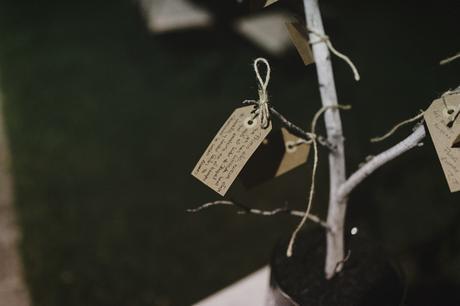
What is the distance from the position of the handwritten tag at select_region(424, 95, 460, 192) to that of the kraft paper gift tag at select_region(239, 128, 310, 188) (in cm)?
26

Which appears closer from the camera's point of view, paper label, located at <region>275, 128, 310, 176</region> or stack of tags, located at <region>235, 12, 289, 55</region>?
paper label, located at <region>275, 128, 310, 176</region>

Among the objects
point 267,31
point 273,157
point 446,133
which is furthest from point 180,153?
point 446,133

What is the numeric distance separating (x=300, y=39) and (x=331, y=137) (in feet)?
0.61

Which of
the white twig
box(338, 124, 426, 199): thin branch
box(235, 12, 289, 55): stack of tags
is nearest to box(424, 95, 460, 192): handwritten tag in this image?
box(338, 124, 426, 199): thin branch

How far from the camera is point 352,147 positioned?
2.43 meters

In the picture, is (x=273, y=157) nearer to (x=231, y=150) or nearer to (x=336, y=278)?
(x=231, y=150)

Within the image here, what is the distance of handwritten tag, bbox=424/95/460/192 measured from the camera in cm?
67

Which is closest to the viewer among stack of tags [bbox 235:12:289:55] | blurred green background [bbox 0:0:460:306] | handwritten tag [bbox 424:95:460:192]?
Result: handwritten tag [bbox 424:95:460:192]

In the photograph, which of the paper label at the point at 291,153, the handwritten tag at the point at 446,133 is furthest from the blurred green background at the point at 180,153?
the handwritten tag at the point at 446,133

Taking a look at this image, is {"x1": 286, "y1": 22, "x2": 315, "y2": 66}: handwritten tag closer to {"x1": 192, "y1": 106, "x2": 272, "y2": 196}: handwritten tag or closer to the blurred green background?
{"x1": 192, "y1": 106, "x2": 272, "y2": 196}: handwritten tag

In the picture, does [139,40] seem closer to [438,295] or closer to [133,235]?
[133,235]

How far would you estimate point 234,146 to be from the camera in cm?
73

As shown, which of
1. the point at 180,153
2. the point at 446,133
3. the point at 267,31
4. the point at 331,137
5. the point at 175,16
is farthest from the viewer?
the point at 175,16

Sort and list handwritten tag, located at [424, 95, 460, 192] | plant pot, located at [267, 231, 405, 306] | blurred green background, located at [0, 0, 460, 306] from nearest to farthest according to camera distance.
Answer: handwritten tag, located at [424, 95, 460, 192] < plant pot, located at [267, 231, 405, 306] < blurred green background, located at [0, 0, 460, 306]
